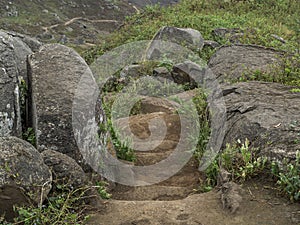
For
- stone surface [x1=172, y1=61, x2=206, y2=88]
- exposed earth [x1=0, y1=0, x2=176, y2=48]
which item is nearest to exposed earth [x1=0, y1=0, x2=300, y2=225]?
stone surface [x1=172, y1=61, x2=206, y2=88]

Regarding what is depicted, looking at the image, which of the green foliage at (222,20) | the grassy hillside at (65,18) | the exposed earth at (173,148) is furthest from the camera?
the grassy hillside at (65,18)

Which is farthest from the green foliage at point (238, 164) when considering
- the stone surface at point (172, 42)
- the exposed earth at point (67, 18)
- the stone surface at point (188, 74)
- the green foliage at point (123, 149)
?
the exposed earth at point (67, 18)

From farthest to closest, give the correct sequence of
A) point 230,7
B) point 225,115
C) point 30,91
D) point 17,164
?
point 230,7
point 225,115
point 30,91
point 17,164

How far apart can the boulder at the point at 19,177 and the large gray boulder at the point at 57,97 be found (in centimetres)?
99

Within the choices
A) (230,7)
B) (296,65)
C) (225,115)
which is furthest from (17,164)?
(230,7)

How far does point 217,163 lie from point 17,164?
2733 mm

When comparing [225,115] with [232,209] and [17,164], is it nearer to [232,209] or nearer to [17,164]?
[232,209]

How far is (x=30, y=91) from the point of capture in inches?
242

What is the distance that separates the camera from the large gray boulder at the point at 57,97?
5508 mm

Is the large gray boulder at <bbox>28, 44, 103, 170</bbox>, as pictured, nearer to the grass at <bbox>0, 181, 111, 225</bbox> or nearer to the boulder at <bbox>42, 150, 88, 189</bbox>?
the boulder at <bbox>42, 150, 88, 189</bbox>

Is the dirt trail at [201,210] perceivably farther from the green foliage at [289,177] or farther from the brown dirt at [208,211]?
the green foliage at [289,177]

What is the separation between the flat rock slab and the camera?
5.51 metres

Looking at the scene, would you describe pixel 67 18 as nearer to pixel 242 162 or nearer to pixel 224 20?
pixel 224 20

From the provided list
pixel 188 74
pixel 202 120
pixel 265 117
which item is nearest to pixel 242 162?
pixel 265 117
